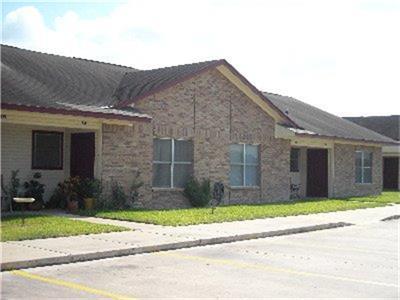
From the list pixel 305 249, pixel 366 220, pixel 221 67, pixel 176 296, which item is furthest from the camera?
pixel 221 67

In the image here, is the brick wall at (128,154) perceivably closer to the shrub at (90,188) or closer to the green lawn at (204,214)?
the shrub at (90,188)

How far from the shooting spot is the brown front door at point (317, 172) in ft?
95.3

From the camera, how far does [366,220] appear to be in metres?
18.4

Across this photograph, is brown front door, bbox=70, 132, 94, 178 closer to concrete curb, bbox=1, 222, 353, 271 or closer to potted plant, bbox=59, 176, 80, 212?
potted plant, bbox=59, 176, 80, 212

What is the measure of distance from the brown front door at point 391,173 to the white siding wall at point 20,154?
2748 centimetres

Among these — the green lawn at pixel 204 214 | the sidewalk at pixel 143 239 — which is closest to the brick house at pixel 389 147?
the green lawn at pixel 204 214

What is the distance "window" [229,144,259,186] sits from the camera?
23094mm

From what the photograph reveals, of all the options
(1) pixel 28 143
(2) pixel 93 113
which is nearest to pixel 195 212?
(2) pixel 93 113

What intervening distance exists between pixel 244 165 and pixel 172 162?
151 inches

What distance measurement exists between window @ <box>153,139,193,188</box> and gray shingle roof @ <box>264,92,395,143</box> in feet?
22.3

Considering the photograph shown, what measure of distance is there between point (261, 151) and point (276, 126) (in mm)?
1334

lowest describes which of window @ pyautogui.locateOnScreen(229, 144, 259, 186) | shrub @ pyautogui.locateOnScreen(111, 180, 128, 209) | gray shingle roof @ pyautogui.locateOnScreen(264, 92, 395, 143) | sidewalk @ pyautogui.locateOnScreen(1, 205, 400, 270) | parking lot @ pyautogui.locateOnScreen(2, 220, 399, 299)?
parking lot @ pyautogui.locateOnScreen(2, 220, 399, 299)

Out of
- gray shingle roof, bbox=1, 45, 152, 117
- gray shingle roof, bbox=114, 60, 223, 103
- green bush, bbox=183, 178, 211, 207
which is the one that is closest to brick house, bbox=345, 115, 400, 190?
gray shingle roof, bbox=114, 60, 223, 103

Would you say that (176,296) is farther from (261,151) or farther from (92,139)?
(261,151)
